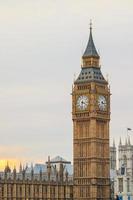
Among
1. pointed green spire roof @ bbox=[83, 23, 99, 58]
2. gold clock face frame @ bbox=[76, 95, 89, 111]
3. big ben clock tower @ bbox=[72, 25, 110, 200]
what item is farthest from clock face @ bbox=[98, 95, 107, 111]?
pointed green spire roof @ bbox=[83, 23, 99, 58]

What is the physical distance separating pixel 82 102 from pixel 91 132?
577 cm

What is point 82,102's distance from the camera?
508 feet

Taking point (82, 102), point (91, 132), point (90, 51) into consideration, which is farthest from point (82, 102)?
point (90, 51)

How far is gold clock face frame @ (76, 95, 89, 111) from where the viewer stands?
154 meters

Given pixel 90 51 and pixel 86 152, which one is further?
pixel 90 51

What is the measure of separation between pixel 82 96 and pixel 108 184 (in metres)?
15.7

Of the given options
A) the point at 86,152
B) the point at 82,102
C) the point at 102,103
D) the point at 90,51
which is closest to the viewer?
the point at 86,152

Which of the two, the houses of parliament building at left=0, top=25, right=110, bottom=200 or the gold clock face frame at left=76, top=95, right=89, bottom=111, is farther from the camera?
the gold clock face frame at left=76, top=95, right=89, bottom=111

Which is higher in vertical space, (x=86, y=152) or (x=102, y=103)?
(x=102, y=103)

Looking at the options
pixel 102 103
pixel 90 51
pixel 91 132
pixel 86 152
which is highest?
pixel 90 51

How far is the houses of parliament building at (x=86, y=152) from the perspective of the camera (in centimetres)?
15150

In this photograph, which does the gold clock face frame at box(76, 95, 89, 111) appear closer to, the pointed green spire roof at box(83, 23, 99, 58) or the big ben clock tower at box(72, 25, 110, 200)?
the big ben clock tower at box(72, 25, 110, 200)

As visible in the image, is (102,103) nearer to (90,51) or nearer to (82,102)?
(82,102)

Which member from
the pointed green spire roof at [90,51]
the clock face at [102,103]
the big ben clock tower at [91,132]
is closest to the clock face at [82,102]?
the big ben clock tower at [91,132]
